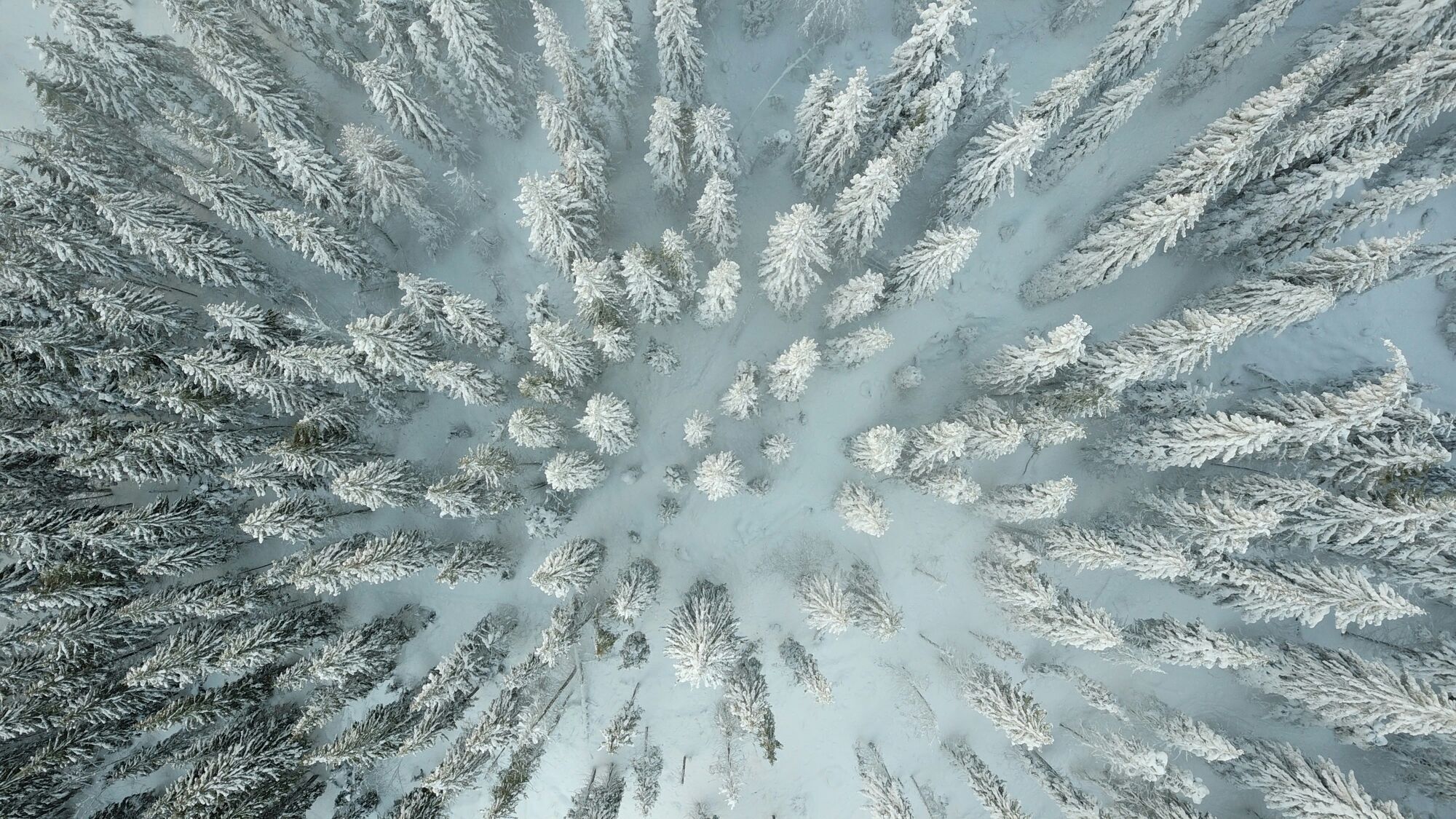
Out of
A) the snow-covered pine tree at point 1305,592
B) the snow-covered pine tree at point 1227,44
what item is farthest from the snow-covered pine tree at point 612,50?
the snow-covered pine tree at point 1305,592

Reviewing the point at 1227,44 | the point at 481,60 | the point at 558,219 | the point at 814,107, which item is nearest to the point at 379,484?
the point at 558,219

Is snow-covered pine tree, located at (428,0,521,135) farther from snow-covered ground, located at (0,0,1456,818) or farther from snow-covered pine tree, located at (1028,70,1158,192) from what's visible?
snow-covered pine tree, located at (1028,70,1158,192)

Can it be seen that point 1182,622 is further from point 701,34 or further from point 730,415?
point 701,34

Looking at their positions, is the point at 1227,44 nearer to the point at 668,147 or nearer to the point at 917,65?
the point at 917,65

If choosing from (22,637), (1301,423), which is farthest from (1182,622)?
(22,637)

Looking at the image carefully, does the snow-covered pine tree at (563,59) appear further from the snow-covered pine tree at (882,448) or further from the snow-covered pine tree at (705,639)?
the snow-covered pine tree at (705,639)

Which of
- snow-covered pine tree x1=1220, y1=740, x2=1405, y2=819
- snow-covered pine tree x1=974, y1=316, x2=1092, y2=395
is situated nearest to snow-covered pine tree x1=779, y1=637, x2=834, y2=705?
snow-covered pine tree x1=974, y1=316, x2=1092, y2=395

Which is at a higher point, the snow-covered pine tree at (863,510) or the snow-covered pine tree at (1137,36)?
the snow-covered pine tree at (1137,36)

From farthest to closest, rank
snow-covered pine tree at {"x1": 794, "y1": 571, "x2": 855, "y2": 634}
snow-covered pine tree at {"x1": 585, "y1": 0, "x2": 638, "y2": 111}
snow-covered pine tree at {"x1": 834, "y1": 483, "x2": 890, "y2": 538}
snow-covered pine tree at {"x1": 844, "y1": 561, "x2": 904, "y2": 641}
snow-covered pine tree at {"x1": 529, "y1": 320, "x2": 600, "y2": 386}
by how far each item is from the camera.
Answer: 1. snow-covered pine tree at {"x1": 844, "y1": 561, "x2": 904, "y2": 641}
2. snow-covered pine tree at {"x1": 834, "y1": 483, "x2": 890, "y2": 538}
3. snow-covered pine tree at {"x1": 585, "y1": 0, "x2": 638, "y2": 111}
4. snow-covered pine tree at {"x1": 794, "y1": 571, "x2": 855, "y2": 634}
5. snow-covered pine tree at {"x1": 529, "y1": 320, "x2": 600, "y2": 386}
